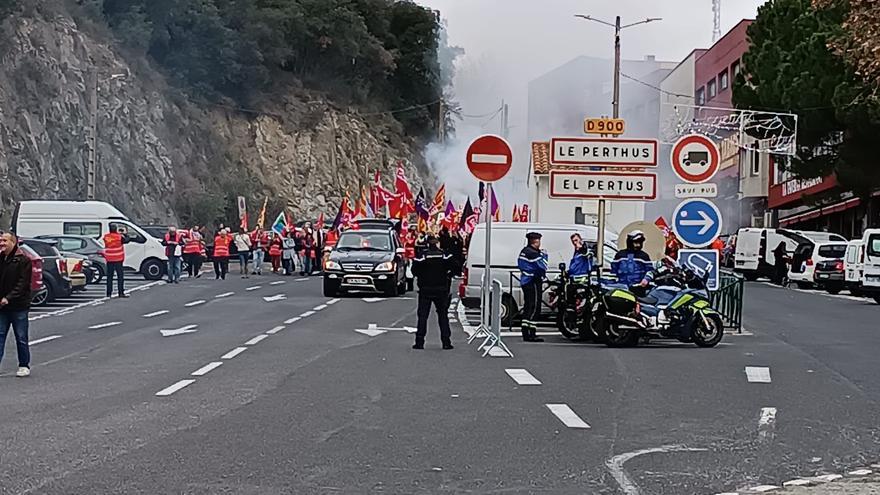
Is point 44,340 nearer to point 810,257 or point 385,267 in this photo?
point 385,267

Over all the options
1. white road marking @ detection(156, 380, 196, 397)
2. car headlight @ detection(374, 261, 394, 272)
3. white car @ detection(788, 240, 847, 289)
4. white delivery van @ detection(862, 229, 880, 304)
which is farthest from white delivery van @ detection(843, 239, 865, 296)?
white road marking @ detection(156, 380, 196, 397)

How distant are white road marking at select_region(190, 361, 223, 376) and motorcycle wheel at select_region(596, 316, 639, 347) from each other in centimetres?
555

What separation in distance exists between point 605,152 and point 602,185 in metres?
0.52

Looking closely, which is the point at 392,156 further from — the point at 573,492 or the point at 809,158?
the point at 573,492

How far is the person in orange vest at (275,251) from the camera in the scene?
145ft

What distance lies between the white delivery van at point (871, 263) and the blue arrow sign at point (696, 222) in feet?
41.2

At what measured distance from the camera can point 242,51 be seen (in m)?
61.8

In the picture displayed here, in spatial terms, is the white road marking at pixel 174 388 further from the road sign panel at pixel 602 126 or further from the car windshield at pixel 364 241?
the car windshield at pixel 364 241

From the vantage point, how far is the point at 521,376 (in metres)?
14.1

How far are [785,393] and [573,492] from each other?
18.6ft

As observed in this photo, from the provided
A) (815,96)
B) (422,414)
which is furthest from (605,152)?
(815,96)

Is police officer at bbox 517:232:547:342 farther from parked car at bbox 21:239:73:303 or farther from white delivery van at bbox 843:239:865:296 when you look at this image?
white delivery van at bbox 843:239:865:296

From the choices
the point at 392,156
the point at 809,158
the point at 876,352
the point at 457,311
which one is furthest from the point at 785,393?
the point at 392,156

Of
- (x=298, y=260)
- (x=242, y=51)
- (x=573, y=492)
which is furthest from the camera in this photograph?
(x=242, y=51)
